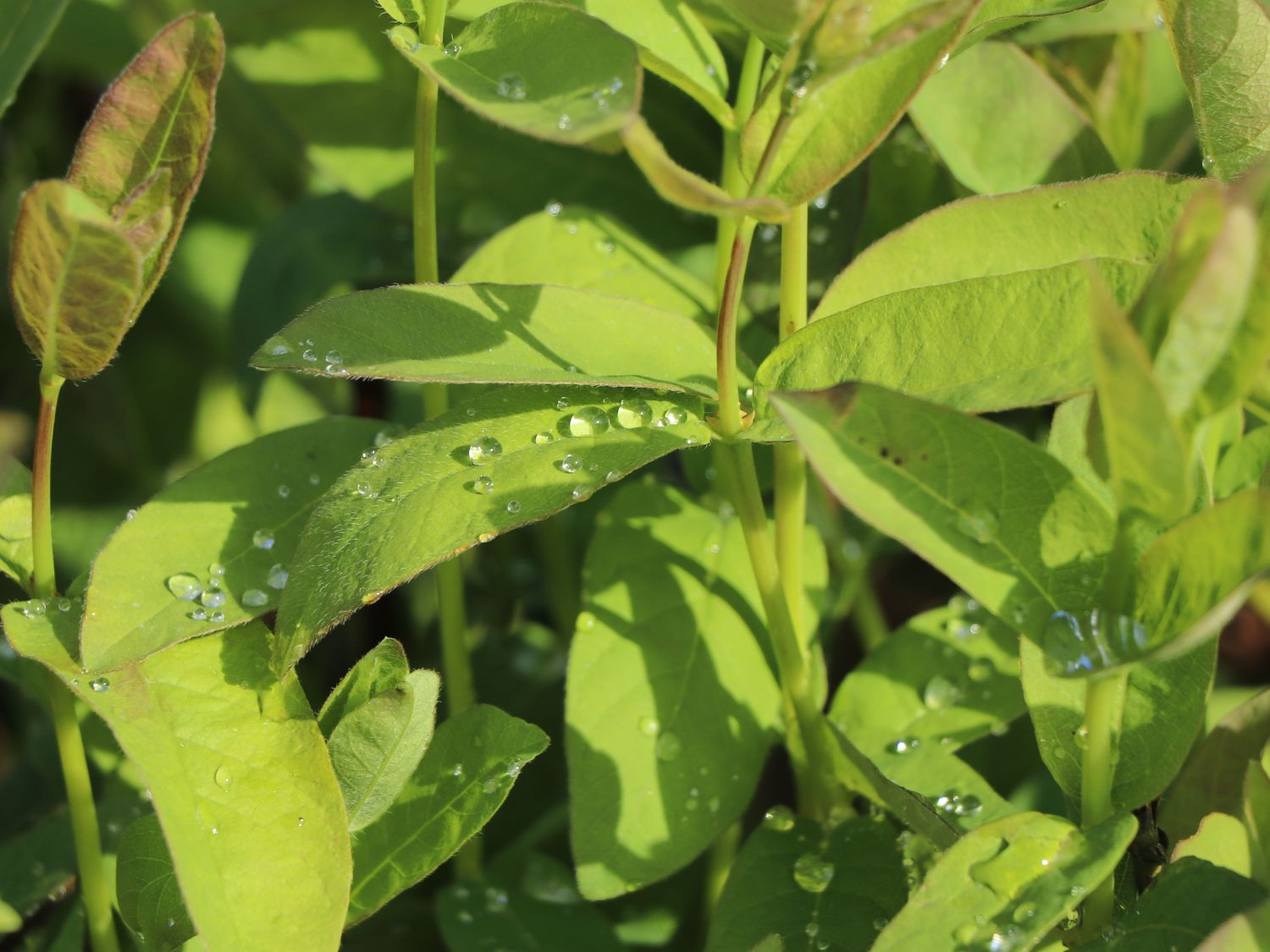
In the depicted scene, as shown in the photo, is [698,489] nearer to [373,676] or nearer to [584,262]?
[584,262]

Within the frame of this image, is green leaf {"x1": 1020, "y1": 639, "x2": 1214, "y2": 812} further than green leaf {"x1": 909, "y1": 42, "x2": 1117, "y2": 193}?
No

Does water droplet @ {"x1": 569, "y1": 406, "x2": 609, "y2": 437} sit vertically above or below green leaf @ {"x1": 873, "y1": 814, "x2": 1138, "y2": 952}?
above

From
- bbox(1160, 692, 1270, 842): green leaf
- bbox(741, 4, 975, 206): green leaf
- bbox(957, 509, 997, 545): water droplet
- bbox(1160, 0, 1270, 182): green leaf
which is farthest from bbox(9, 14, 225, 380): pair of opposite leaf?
bbox(1160, 692, 1270, 842): green leaf

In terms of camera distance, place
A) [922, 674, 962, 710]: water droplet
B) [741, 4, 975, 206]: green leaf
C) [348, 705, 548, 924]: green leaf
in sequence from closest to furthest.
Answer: [741, 4, 975, 206]: green leaf, [348, 705, 548, 924]: green leaf, [922, 674, 962, 710]: water droplet

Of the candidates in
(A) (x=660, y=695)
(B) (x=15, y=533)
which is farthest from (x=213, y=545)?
(A) (x=660, y=695)

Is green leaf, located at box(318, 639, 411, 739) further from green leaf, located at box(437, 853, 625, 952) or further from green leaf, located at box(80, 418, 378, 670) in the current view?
green leaf, located at box(437, 853, 625, 952)

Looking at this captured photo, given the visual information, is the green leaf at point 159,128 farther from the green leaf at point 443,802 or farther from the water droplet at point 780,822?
the water droplet at point 780,822

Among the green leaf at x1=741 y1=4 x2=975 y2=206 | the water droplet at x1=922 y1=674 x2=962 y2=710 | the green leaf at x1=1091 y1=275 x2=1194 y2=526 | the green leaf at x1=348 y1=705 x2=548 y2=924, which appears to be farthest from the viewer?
the water droplet at x1=922 y1=674 x2=962 y2=710

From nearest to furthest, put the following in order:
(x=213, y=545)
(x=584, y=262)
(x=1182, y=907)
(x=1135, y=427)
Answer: (x=1135, y=427)
(x=1182, y=907)
(x=213, y=545)
(x=584, y=262)

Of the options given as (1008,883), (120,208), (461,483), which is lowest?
(1008,883)
